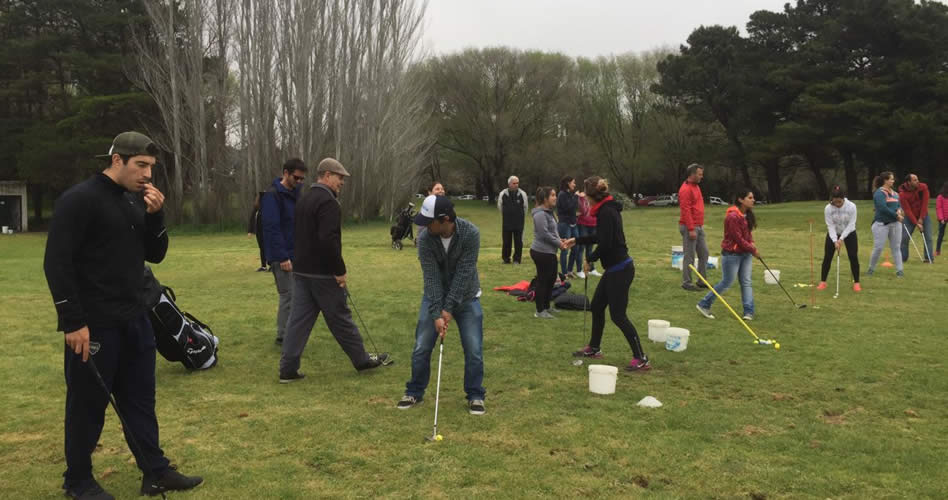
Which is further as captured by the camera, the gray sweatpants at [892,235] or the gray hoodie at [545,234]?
the gray sweatpants at [892,235]

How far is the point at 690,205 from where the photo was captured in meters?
11.2

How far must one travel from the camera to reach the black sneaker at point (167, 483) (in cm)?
414

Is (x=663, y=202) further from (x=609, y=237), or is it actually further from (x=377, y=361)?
(x=377, y=361)

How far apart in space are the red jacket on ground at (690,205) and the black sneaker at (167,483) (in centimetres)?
893

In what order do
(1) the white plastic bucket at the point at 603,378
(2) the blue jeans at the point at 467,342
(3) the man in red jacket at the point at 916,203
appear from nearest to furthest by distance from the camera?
(2) the blue jeans at the point at 467,342
(1) the white plastic bucket at the point at 603,378
(3) the man in red jacket at the point at 916,203

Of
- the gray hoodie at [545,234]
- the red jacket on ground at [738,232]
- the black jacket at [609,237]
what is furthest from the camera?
the gray hoodie at [545,234]

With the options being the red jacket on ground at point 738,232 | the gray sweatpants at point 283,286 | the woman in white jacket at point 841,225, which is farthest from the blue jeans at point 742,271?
the gray sweatpants at point 283,286

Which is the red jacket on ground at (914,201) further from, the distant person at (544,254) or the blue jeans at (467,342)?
the blue jeans at (467,342)

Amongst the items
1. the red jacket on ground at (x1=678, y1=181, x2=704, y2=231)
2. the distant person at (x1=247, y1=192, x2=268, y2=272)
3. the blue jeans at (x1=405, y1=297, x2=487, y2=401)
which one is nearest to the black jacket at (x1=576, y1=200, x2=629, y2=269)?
the blue jeans at (x1=405, y1=297, x2=487, y2=401)

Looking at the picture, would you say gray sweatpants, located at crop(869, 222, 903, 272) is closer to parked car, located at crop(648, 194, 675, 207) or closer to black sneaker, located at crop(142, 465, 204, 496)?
black sneaker, located at crop(142, 465, 204, 496)

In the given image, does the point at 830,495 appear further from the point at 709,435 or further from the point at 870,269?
the point at 870,269

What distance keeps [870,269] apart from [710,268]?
291 cm

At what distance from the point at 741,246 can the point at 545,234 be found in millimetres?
2600

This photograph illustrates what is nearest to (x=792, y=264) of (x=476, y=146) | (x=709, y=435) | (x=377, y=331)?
(x=377, y=331)
